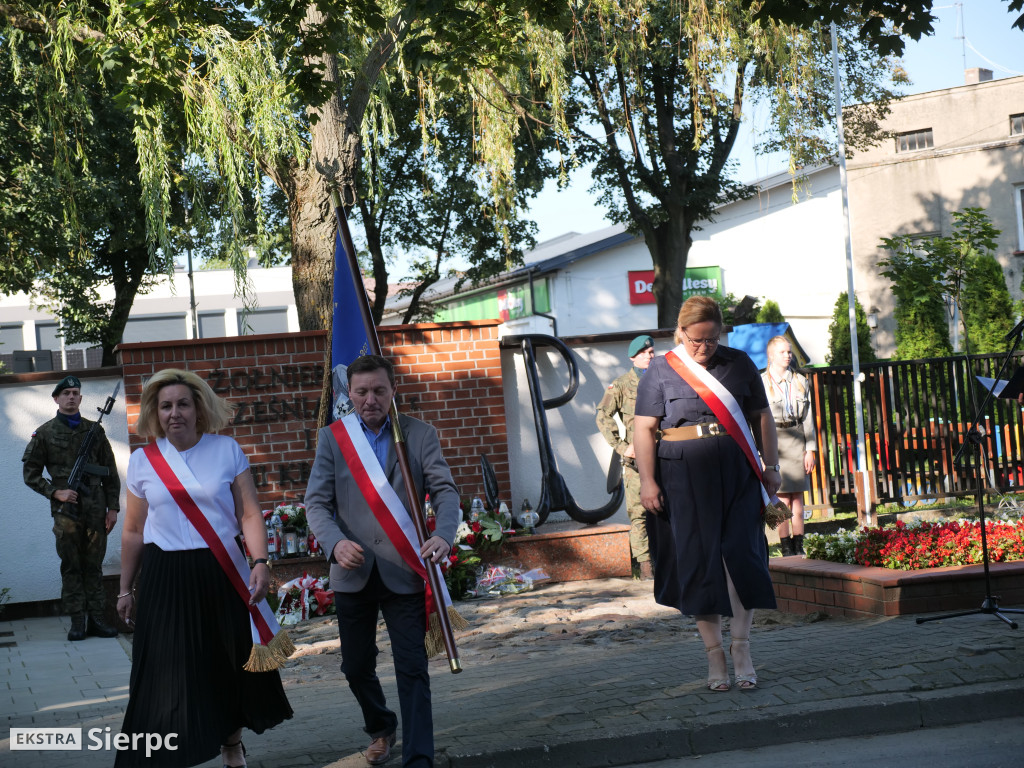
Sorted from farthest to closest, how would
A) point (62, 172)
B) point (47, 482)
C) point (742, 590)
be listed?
point (62, 172), point (47, 482), point (742, 590)

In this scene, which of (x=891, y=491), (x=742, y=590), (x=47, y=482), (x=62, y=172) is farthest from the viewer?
(x=891, y=491)

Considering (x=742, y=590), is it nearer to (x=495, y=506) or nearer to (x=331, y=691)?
(x=331, y=691)

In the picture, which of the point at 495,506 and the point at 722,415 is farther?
the point at 495,506

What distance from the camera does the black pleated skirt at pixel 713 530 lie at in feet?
17.9

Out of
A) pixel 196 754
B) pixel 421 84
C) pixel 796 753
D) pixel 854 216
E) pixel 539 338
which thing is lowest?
pixel 796 753

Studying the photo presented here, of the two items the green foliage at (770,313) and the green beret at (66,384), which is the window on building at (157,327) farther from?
the green beret at (66,384)

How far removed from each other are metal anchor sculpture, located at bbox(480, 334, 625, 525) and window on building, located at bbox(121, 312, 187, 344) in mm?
48015

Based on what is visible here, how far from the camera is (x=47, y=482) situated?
8883 mm

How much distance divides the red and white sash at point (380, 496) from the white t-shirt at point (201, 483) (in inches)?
18.3

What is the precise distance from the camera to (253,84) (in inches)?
363

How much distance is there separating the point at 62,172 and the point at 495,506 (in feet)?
16.4

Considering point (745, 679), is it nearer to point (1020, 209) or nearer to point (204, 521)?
point (204, 521)

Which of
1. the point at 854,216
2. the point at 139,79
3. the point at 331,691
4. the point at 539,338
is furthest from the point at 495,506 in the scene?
the point at 854,216

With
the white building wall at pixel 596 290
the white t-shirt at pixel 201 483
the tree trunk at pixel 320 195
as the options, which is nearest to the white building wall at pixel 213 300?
the white building wall at pixel 596 290
